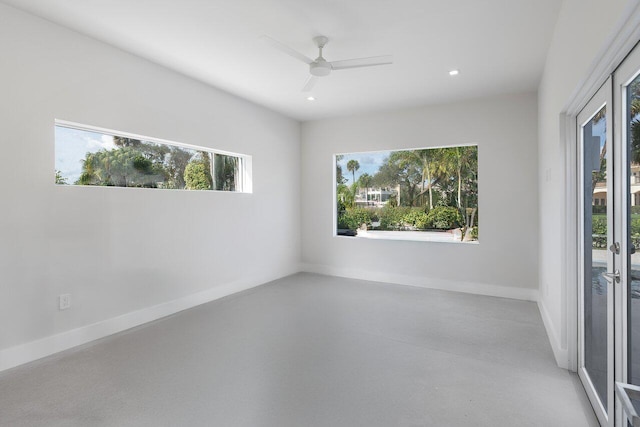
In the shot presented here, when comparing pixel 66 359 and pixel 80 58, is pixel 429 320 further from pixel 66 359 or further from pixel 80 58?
pixel 80 58

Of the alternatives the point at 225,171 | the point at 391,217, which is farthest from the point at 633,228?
the point at 225,171

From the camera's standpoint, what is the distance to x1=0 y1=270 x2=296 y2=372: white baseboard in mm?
2594

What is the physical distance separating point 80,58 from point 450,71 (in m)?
3.61

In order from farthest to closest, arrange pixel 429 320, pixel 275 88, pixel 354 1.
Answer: pixel 275 88, pixel 429 320, pixel 354 1

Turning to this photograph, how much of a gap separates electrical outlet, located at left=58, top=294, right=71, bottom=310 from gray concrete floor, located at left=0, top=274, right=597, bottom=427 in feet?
1.22

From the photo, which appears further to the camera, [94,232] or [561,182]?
[94,232]

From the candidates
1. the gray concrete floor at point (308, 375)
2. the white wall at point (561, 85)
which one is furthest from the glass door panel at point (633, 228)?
the gray concrete floor at point (308, 375)

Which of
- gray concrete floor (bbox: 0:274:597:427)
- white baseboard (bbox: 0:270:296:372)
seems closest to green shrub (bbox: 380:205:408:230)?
gray concrete floor (bbox: 0:274:597:427)

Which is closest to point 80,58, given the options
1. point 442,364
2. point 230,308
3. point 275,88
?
point 275,88

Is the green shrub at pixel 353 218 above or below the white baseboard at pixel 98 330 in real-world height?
above

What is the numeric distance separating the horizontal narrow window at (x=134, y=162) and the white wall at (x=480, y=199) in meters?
1.77

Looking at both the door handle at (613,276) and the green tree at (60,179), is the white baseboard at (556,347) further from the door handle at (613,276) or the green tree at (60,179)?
the green tree at (60,179)

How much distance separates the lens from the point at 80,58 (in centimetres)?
299

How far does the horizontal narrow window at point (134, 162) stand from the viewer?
304cm
